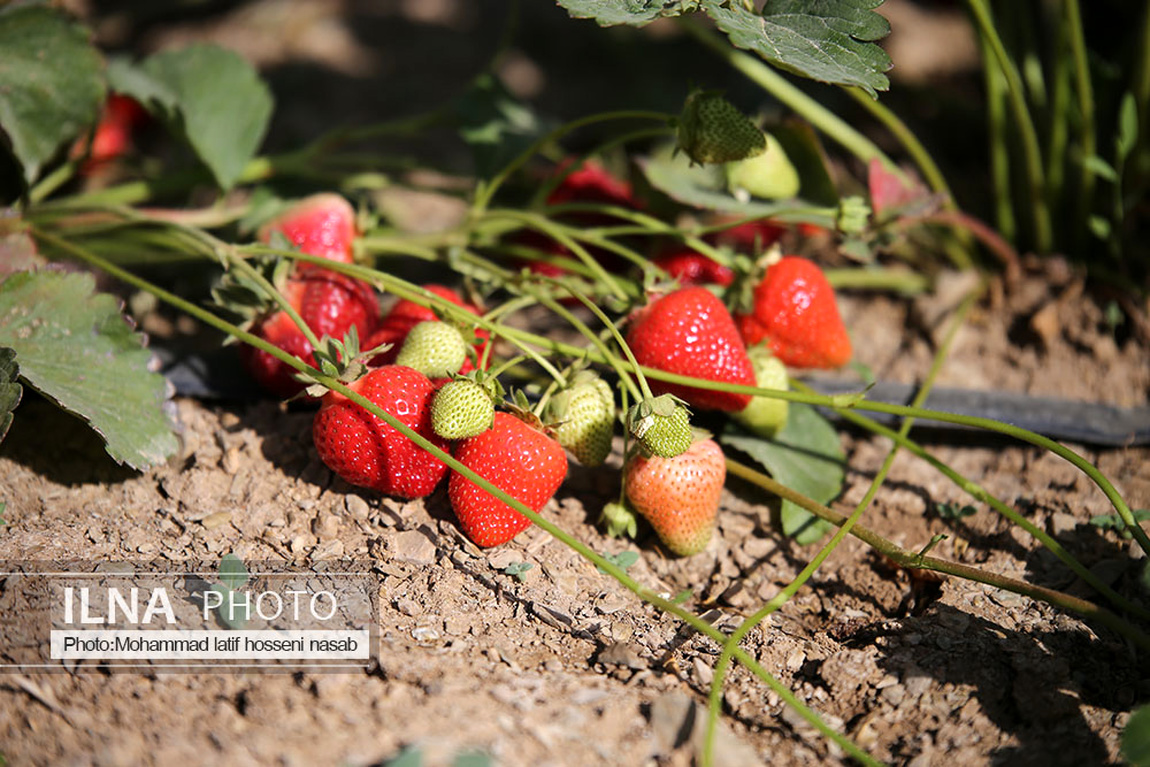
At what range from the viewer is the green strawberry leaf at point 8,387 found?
106cm

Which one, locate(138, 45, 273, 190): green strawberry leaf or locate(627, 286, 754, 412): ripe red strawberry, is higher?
locate(138, 45, 273, 190): green strawberry leaf

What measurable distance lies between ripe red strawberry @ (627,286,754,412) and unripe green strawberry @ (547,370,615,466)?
8cm

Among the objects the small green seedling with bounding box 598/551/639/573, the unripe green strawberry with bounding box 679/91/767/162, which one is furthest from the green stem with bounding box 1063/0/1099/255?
the small green seedling with bounding box 598/551/639/573

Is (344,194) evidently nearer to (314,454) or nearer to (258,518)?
(314,454)

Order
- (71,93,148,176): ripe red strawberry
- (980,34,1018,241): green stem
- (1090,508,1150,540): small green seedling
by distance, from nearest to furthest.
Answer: (1090,508,1150,540): small green seedling < (980,34,1018,241): green stem < (71,93,148,176): ripe red strawberry

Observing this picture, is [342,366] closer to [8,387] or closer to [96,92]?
[8,387]

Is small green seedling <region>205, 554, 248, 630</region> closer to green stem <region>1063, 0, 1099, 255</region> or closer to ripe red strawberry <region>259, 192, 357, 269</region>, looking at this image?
ripe red strawberry <region>259, 192, 357, 269</region>

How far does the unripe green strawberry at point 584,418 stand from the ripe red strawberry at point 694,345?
83 mm

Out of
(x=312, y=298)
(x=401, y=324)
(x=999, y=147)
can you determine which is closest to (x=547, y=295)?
(x=401, y=324)

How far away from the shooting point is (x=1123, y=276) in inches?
64.1

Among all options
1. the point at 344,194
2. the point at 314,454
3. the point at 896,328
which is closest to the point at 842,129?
the point at 896,328

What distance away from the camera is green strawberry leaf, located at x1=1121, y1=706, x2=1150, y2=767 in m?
0.83

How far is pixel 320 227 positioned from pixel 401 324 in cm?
22

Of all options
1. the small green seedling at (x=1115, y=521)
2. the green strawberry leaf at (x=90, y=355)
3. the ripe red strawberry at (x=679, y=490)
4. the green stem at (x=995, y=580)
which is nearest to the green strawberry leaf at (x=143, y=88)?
the green strawberry leaf at (x=90, y=355)
